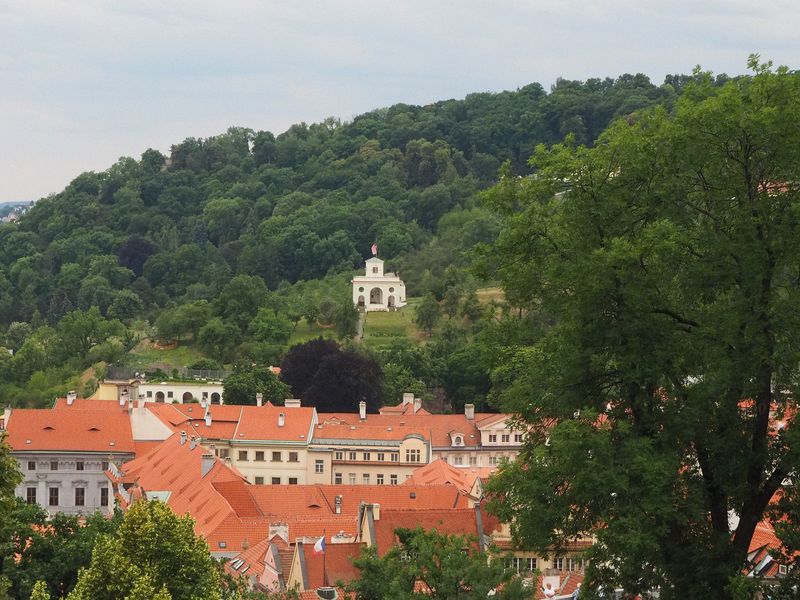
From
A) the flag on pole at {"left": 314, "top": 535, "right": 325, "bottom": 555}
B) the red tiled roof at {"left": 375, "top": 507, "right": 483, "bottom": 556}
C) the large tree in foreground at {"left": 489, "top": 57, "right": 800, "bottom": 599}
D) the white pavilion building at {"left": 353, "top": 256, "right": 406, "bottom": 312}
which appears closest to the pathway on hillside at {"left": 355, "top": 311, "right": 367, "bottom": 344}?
the white pavilion building at {"left": 353, "top": 256, "right": 406, "bottom": 312}

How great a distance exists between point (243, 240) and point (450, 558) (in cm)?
16580

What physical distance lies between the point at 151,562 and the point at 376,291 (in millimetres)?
118220

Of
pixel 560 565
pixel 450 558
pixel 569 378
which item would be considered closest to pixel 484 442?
pixel 560 565

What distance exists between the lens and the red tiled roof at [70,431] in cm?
8644

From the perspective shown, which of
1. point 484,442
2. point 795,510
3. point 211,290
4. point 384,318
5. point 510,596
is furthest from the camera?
point 211,290

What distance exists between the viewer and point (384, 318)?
141625 millimetres

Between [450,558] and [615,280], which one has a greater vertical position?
[615,280]

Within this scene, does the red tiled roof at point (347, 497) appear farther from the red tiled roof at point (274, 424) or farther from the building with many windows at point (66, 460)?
the red tiled roof at point (274, 424)

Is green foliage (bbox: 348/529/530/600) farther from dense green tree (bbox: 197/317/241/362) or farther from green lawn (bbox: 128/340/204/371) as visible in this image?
dense green tree (bbox: 197/317/241/362)

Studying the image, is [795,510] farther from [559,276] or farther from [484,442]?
[484,442]

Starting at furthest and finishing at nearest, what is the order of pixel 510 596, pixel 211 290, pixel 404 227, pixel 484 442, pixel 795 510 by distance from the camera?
pixel 404 227 < pixel 211 290 < pixel 484 442 < pixel 510 596 < pixel 795 510

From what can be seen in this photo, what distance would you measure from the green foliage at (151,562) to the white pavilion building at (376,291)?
116 m

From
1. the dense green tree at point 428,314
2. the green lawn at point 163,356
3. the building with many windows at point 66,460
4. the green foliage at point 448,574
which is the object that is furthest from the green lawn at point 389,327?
the green foliage at point 448,574

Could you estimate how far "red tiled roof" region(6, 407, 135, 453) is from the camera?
86438mm
